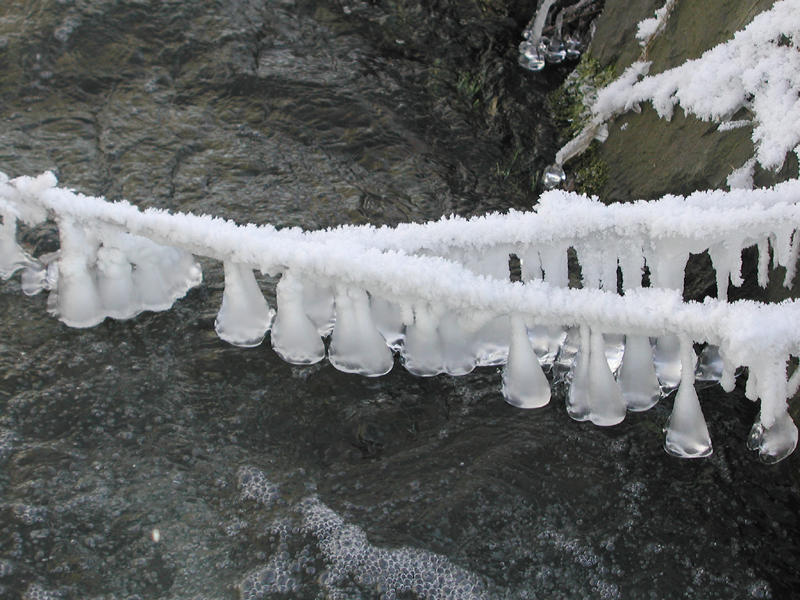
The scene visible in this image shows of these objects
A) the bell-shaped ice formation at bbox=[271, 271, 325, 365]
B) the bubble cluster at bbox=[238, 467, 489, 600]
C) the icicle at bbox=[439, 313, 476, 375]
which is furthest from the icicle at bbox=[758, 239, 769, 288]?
the bell-shaped ice formation at bbox=[271, 271, 325, 365]

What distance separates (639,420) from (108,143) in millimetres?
2087

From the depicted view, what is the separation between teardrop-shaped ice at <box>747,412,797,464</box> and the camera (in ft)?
6.23

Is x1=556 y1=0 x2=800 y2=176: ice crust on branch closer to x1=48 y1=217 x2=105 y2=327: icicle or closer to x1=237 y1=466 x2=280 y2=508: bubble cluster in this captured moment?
x1=237 y1=466 x2=280 y2=508: bubble cluster

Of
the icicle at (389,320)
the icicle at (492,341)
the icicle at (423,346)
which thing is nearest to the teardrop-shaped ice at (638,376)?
the icicle at (492,341)

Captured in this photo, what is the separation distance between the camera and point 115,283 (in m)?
2.46

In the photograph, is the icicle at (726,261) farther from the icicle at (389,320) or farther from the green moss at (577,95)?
the green moss at (577,95)

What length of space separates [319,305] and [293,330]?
0.10m

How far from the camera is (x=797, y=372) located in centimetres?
200

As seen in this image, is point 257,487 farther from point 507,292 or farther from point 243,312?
point 507,292

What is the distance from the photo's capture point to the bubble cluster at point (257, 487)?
2053 millimetres

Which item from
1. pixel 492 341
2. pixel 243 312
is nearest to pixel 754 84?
pixel 492 341

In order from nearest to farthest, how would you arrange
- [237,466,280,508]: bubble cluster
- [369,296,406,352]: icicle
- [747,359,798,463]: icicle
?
1. [747,359,798,463]: icicle
2. [237,466,280,508]: bubble cluster
3. [369,296,406,352]: icicle

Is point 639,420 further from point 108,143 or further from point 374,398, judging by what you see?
point 108,143

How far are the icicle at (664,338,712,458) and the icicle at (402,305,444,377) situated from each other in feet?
1.96
